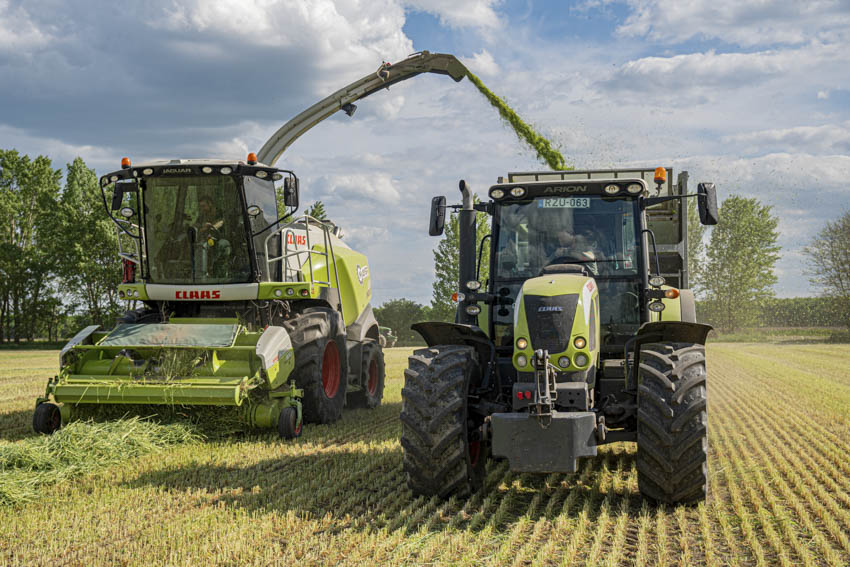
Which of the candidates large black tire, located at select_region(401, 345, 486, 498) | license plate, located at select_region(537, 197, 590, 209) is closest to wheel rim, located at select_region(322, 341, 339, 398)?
license plate, located at select_region(537, 197, 590, 209)

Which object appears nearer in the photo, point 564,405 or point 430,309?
point 564,405

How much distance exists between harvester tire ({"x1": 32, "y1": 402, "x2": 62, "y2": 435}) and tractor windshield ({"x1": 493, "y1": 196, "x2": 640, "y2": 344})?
497cm

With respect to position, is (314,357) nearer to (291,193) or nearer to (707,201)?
(291,193)

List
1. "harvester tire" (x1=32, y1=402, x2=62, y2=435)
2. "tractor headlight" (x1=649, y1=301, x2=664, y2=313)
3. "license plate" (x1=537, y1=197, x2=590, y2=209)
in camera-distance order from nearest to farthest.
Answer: "tractor headlight" (x1=649, y1=301, x2=664, y2=313)
"license plate" (x1=537, y1=197, x2=590, y2=209)
"harvester tire" (x1=32, y1=402, x2=62, y2=435)

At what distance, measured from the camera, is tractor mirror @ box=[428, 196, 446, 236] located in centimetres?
657

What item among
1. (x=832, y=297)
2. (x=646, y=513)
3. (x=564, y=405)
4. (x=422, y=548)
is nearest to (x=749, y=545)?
(x=646, y=513)

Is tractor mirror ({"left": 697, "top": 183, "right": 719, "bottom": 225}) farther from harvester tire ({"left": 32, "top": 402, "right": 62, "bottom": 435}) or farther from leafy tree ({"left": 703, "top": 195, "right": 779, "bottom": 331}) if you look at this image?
leafy tree ({"left": 703, "top": 195, "right": 779, "bottom": 331})

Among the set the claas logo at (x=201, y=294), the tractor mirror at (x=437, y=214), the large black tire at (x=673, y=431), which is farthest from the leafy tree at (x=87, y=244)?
the large black tire at (x=673, y=431)

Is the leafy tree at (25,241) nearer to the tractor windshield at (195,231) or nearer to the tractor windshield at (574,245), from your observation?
the tractor windshield at (195,231)

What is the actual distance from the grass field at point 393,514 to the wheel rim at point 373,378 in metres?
3.19

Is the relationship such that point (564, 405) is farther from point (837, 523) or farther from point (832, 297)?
point (832, 297)

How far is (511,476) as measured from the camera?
6.39 m

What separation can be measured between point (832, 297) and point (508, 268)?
152 feet

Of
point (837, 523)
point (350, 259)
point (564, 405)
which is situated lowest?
point (837, 523)
